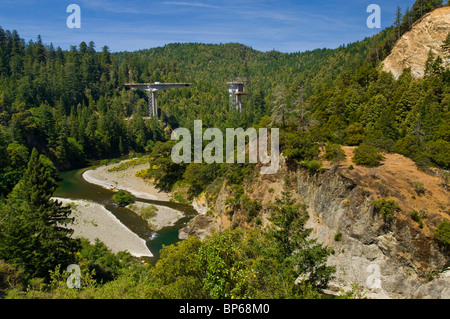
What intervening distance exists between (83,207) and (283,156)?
28404mm

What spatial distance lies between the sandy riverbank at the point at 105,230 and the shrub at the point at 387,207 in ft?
70.7

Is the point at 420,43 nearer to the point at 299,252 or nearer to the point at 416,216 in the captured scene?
the point at 416,216

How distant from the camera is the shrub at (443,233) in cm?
2091

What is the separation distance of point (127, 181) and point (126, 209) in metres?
15.0

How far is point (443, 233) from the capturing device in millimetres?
21109

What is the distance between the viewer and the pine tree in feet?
66.7

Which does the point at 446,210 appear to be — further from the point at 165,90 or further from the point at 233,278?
the point at 165,90

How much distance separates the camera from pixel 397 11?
161 feet

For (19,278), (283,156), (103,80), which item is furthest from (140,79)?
(19,278)

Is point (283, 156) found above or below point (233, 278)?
above

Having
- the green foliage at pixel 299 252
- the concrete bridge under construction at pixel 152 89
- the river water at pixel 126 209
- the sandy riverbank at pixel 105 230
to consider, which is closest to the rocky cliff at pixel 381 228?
the green foliage at pixel 299 252

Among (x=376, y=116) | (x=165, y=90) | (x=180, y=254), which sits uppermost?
(x=165, y=90)

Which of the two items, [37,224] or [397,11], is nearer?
[37,224]
